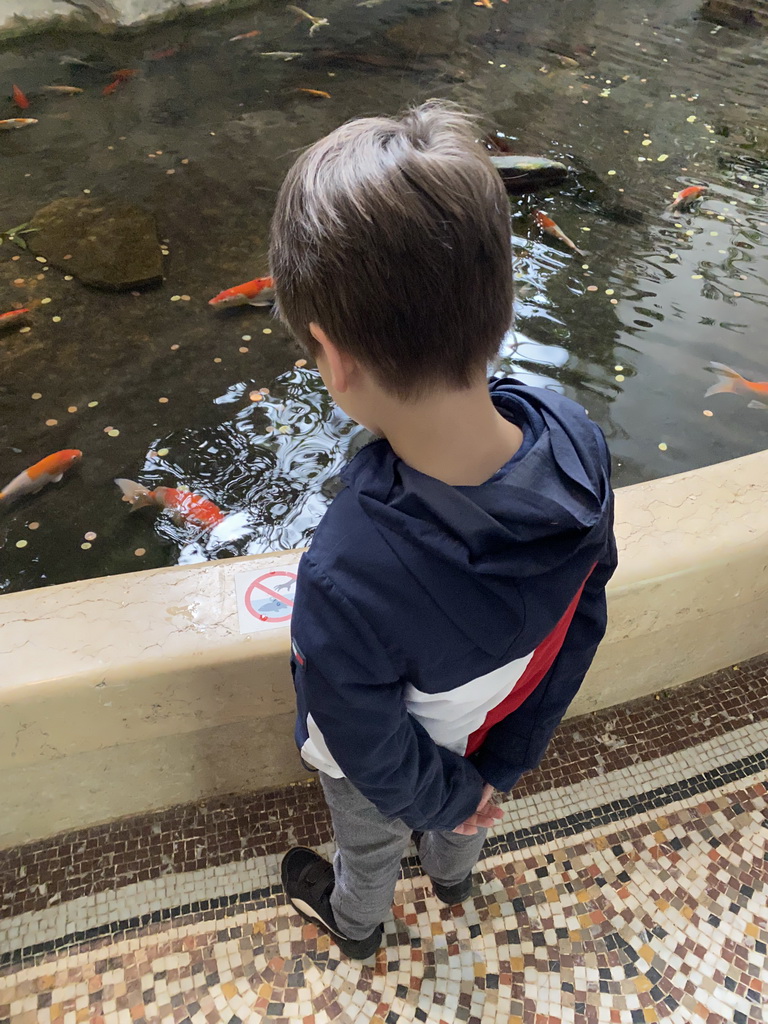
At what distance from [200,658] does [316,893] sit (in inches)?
23.0

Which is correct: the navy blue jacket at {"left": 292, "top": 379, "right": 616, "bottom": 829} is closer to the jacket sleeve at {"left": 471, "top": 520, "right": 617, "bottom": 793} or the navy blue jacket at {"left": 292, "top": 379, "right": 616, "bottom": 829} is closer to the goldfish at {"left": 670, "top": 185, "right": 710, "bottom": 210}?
the jacket sleeve at {"left": 471, "top": 520, "right": 617, "bottom": 793}

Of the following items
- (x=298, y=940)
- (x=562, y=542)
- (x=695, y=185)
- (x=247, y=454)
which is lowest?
(x=298, y=940)

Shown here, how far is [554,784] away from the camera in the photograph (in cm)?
172

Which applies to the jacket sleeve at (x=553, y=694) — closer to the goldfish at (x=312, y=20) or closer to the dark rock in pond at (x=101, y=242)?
the dark rock in pond at (x=101, y=242)

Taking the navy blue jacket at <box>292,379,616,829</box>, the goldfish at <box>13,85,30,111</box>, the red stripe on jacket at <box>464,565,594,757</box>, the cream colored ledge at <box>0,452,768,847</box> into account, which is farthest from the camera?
the goldfish at <box>13,85,30,111</box>

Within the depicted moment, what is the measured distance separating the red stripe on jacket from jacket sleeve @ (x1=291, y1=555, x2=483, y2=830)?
0.11m

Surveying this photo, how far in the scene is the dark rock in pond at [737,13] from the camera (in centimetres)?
577

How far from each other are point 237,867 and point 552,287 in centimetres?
226

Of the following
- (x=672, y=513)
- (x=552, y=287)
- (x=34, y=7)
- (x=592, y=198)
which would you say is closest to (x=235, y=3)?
(x=34, y=7)

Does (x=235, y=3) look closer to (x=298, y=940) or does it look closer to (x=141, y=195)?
(x=141, y=195)

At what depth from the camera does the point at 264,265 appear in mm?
2787

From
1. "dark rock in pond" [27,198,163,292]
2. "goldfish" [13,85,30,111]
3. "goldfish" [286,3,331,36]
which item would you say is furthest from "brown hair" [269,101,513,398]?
"goldfish" [286,3,331,36]

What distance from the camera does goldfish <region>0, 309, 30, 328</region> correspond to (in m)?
2.37

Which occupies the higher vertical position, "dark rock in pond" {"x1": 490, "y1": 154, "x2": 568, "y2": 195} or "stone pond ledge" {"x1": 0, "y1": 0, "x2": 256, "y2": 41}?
"stone pond ledge" {"x1": 0, "y1": 0, "x2": 256, "y2": 41}
